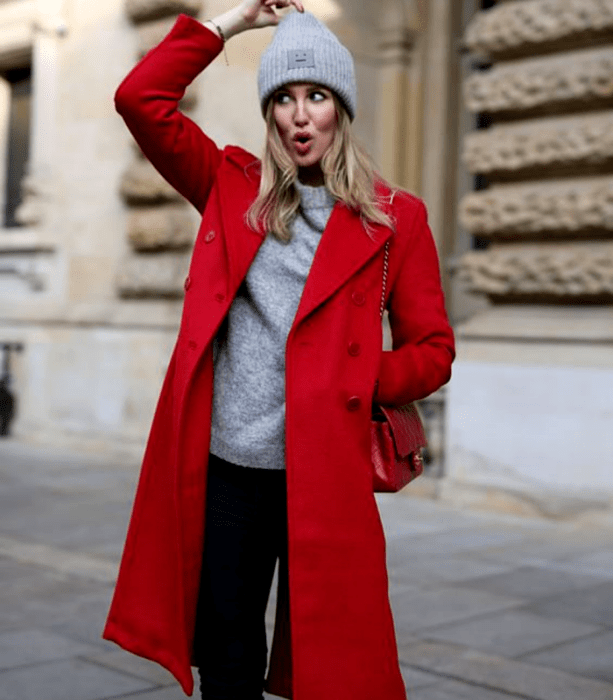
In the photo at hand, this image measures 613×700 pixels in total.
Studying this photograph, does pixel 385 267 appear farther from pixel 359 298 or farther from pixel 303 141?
pixel 303 141

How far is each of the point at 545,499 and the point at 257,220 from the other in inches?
170

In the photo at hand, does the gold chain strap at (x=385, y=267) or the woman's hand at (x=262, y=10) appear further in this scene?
the woman's hand at (x=262, y=10)

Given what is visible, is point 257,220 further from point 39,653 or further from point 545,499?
point 545,499

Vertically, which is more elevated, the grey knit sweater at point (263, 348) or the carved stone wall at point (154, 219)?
the carved stone wall at point (154, 219)

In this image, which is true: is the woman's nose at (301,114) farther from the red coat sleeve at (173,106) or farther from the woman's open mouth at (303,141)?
the red coat sleeve at (173,106)

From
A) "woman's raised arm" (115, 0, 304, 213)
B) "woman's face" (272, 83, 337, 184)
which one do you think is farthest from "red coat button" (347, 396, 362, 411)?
"woman's raised arm" (115, 0, 304, 213)

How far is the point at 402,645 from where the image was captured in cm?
381

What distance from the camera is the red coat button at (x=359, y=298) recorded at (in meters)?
2.28

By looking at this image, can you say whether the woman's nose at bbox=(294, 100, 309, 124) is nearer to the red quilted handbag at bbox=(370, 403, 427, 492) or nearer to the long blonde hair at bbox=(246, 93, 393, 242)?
the long blonde hair at bbox=(246, 93, 393, 242)

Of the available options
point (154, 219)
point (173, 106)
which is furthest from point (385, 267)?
point (154, 219)

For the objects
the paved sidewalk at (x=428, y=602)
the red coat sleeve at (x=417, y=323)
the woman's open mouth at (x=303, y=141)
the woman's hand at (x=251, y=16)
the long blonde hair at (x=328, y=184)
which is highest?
the woman's hand at (x=251, y=16)

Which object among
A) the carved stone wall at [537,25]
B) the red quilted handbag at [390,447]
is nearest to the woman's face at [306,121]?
the red quilted handbag at [390,447]

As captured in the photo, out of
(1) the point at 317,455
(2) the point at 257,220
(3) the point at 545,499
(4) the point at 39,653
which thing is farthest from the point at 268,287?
(3) the point at 545,499

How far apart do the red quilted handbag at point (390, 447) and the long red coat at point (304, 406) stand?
1.3 inches
